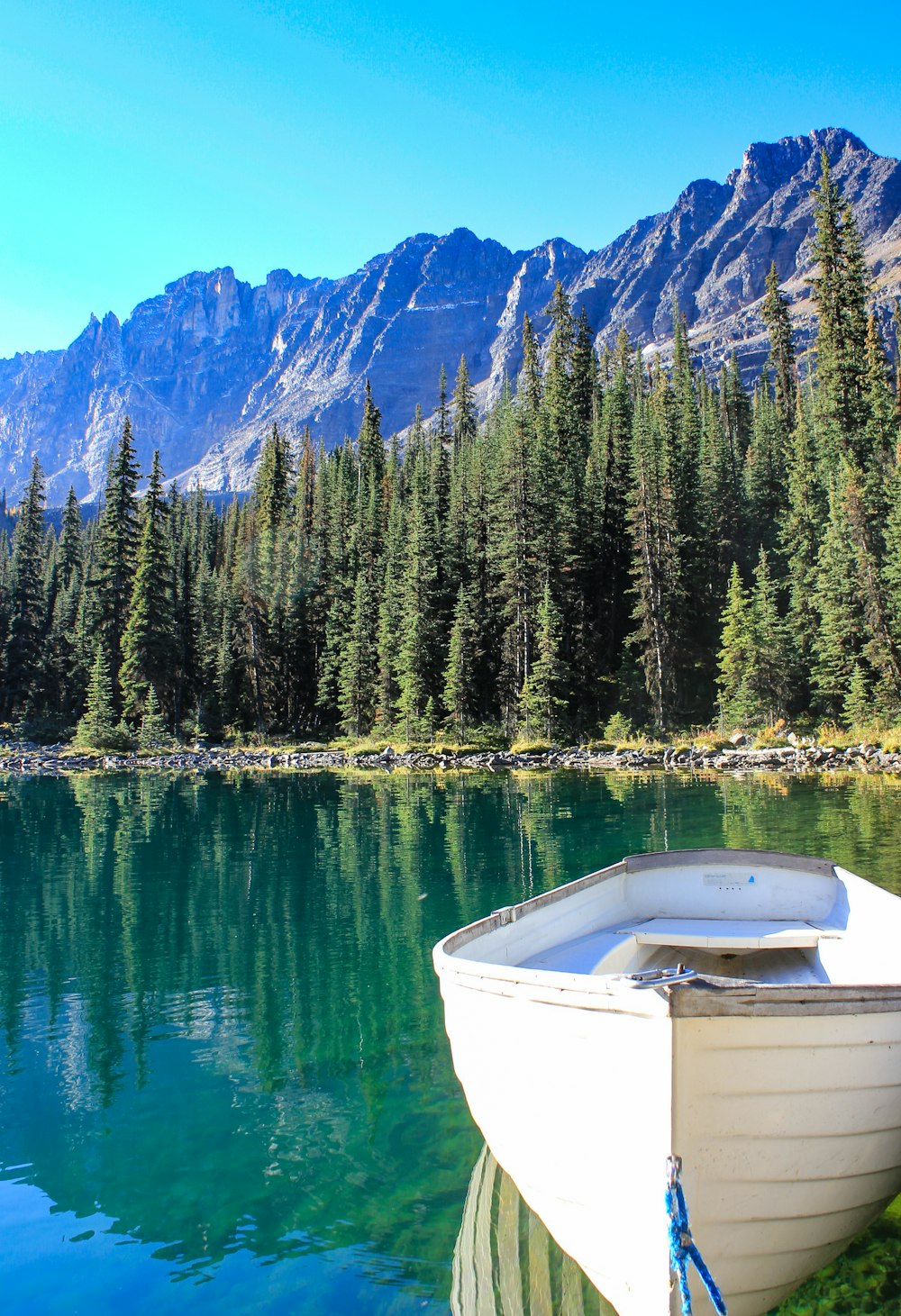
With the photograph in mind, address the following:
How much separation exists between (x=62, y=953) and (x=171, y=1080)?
4.99 m

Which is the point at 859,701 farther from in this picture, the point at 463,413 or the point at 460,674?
the point at 463,413

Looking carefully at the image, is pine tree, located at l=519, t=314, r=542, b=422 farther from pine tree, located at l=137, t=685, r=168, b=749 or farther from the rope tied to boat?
the rope tied to boat

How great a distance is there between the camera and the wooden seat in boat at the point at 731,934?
7.16 meters

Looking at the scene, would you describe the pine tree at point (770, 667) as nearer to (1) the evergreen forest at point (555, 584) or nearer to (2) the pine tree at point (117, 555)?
(1) the evergreen forest at point (555, 584)

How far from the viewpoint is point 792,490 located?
154 feet

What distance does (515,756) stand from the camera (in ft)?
142

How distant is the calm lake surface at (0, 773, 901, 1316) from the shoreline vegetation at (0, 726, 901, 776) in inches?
643

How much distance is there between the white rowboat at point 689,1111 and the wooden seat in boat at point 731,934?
2477mm

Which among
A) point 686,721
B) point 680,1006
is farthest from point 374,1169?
point 686,721

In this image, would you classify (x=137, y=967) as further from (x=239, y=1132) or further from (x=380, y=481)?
(x=380, y=481)

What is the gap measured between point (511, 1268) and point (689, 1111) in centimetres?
199

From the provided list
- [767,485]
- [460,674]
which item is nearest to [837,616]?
[767,485]

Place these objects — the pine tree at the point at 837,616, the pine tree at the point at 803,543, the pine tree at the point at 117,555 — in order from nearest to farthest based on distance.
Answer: the pine tree at the point at 837,616, the pine tree at the point at 803,543, the pine tree at the point at 117,555

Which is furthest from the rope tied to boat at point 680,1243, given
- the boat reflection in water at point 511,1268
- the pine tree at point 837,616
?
the pine tree at point 837,616
